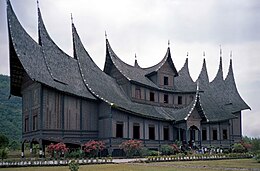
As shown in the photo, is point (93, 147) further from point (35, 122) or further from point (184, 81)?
point (184, 81)

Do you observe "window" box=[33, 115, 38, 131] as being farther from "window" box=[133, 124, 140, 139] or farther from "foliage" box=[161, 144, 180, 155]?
"foliage" box=[161, 144, 180, 155]

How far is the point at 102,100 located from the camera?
1437 inches

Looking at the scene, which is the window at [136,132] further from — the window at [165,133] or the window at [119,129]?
the window at [165,133]

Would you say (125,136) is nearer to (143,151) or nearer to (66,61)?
(143,151)

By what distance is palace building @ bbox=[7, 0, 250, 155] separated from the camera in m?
32.8

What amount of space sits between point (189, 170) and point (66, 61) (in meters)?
19.5

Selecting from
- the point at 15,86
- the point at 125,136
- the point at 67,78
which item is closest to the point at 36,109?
the point at 67,78

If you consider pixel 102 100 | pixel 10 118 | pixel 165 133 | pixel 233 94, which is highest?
pixel 233 94

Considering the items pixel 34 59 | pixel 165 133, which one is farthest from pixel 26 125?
pixel 165 133

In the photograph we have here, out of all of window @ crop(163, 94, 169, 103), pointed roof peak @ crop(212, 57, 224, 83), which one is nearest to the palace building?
window @ crop(163, 94, 169, 103)

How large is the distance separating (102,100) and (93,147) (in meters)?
4.86

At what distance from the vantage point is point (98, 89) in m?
37.8

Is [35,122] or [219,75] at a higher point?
[219,75]

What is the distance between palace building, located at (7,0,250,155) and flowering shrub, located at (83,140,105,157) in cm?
125
